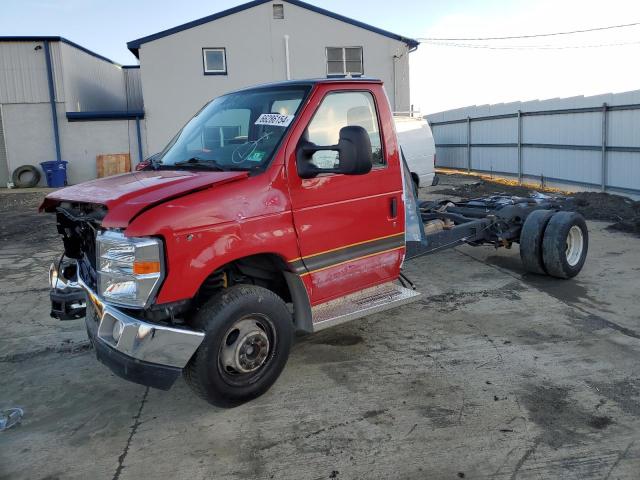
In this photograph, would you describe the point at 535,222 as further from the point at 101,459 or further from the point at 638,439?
the point at 101,459

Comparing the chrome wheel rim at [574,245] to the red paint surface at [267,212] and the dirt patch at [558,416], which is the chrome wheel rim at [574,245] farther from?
the dirt patch at [558,416]

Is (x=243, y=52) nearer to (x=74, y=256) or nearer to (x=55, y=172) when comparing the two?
(x=55, y=172)

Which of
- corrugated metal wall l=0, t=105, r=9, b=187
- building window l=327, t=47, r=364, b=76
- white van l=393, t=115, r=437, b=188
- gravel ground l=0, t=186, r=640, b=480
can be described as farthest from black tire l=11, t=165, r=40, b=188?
gravel ground l=0, t=186, r=640, b=480

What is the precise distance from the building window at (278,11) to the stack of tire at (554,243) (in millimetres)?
19210

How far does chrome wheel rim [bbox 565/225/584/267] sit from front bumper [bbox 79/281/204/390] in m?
5.55

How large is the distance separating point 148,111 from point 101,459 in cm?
2216

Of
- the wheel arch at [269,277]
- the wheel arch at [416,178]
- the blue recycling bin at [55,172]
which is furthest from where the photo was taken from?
the blue recycling bin at [55,172]

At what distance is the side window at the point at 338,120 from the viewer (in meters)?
4.59

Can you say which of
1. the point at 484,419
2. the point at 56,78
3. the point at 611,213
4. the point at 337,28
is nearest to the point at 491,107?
the point at 337,28

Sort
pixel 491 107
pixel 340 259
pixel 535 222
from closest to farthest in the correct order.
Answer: pixel 340 259 < pixel 535 222 < pixel 491 107

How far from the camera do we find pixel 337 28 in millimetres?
24594

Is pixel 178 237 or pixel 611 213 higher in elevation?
pixel 178 237

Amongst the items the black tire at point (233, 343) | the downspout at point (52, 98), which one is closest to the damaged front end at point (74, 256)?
the black tire at point (233, 343)

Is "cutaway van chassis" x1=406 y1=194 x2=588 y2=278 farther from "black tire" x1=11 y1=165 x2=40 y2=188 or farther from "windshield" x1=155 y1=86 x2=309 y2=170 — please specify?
"black tire" x1=11 y1=165 x2=40 y2=188
